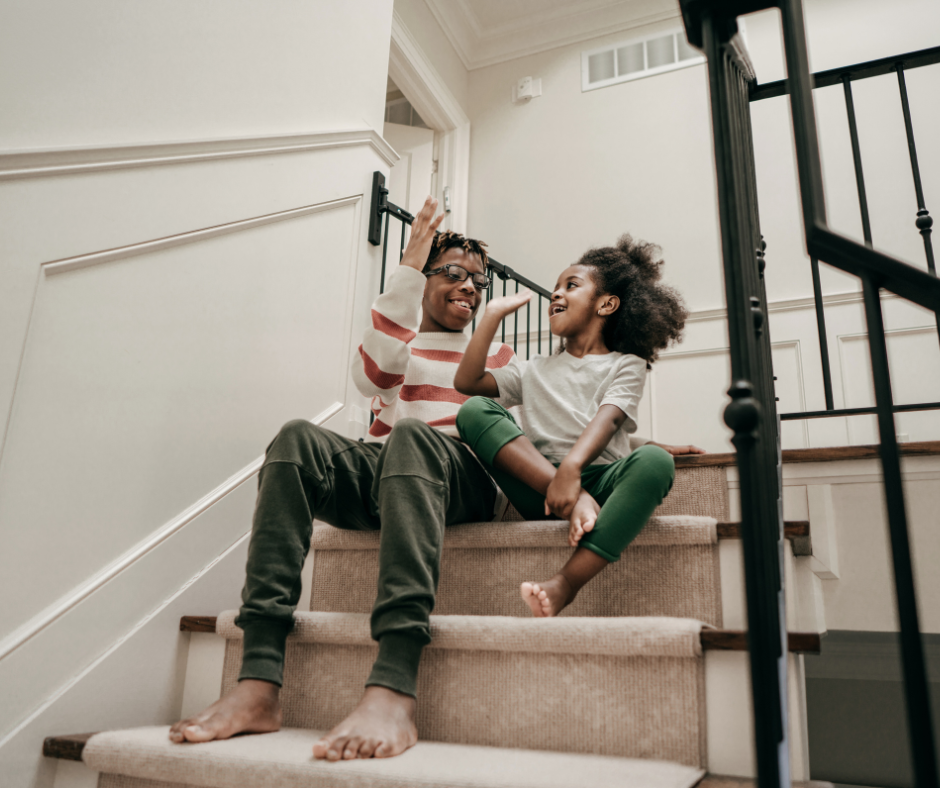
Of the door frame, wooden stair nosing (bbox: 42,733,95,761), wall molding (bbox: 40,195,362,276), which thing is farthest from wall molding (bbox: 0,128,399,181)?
the door frame

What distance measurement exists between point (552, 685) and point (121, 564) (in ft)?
2.55

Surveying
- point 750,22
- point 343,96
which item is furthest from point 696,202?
point 343,96

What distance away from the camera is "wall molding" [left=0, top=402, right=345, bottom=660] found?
3.58 feet

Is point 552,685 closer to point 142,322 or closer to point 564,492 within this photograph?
point 564,492

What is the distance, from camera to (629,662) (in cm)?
95

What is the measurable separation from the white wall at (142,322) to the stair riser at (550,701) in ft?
1.29

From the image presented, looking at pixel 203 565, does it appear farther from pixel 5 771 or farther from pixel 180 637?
pixel 5 771

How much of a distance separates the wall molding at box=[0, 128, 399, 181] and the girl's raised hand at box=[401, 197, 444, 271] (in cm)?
44

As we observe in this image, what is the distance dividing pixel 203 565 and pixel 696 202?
119 inches

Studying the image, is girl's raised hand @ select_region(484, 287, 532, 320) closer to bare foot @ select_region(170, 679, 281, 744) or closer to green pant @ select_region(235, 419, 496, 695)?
green pant @ select_region(235, 419, 496, 695)

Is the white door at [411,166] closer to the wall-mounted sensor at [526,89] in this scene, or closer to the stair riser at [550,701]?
the wall-mounted sensor at [526,89]

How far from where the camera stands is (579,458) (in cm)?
126

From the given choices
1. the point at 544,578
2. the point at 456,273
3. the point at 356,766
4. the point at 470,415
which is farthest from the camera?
the point at 456,273

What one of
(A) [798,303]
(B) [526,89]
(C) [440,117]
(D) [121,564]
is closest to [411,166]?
(C) [440,117]
